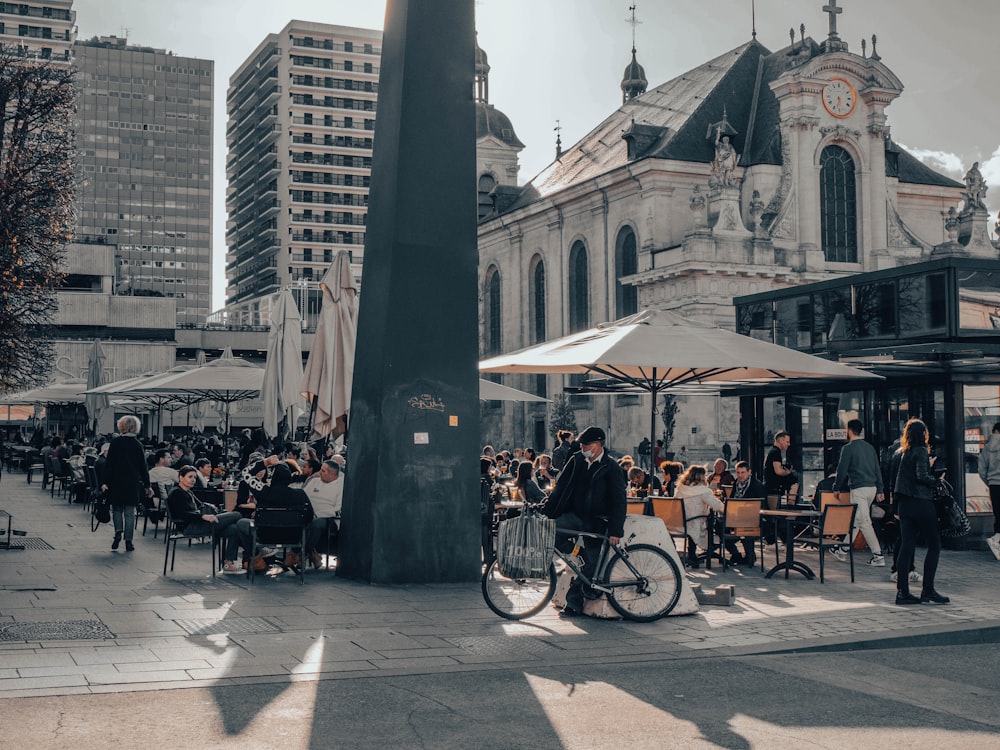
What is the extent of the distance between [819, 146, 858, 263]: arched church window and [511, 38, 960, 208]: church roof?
2353mm

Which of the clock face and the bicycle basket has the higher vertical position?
the clock face

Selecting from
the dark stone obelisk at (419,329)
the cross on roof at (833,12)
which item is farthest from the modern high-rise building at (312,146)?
the dark stone obelisk at (419,329)

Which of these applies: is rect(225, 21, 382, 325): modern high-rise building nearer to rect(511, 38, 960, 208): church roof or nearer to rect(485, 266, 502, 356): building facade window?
rect(485, 266, 502, 356): building facade window

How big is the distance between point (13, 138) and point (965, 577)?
67.7ft

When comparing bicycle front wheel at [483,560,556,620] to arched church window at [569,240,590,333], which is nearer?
bicycle front wheel at [483,560,556,620]

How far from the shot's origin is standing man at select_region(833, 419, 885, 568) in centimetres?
1445

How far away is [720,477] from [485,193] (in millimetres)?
54669

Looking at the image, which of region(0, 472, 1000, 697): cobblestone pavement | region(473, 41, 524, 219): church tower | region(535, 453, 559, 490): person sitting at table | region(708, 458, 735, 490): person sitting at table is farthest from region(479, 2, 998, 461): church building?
region(0, 472, 1000, 697): cobblestone pavement

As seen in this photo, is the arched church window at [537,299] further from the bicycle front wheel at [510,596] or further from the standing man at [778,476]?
the bicycle front wheel at [510,596]

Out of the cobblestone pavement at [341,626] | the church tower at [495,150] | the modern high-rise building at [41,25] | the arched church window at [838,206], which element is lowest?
the cobblestone pavement at [341,626]

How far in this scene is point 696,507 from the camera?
45.3 feet

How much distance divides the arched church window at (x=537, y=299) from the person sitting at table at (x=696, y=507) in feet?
153

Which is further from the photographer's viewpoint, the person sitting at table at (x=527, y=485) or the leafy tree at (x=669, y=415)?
the leafy tree at (x=669, y=415)

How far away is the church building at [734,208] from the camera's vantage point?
47.1 metres
